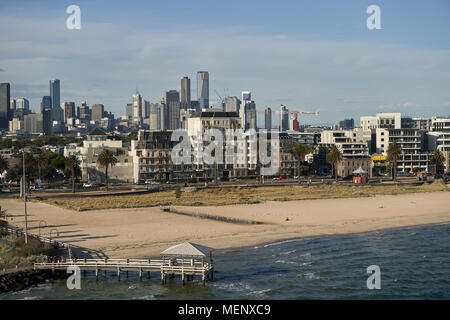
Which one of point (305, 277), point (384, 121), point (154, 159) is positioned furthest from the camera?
point (384, 121)

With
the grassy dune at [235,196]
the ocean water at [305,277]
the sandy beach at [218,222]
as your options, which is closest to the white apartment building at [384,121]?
the grassy dune at [235,196]

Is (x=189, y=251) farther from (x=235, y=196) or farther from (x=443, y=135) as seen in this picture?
(x=443, y=135)

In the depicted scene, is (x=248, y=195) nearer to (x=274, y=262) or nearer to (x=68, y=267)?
(x=274, y=262)

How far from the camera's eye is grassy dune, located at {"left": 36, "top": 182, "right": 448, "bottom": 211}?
93062mm

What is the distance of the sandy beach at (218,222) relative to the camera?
60.4m

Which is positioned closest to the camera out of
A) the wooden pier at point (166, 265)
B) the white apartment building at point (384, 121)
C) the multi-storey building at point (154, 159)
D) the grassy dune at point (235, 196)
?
the wooden pier at point (166, 265)

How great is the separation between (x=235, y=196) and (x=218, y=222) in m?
31.4

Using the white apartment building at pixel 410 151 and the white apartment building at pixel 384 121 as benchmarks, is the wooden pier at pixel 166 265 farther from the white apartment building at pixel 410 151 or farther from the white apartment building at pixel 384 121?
the white apartment building at pixel 384 121

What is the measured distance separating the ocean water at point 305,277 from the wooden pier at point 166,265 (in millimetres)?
790

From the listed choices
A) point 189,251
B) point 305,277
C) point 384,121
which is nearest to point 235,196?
point 305,277

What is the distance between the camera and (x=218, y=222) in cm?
7450

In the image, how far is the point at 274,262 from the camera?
5253cm

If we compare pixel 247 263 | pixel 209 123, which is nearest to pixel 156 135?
pixel 209 123
